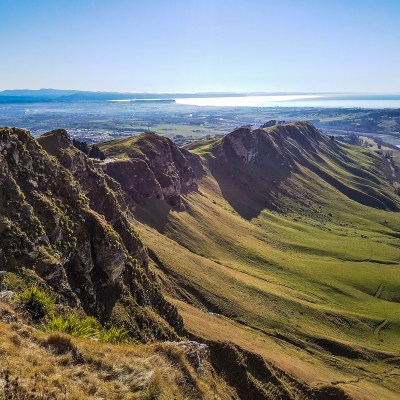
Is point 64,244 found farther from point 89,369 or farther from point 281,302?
point 281,302

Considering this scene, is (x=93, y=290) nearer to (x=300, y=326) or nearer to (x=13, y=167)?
(x=13, y=167)

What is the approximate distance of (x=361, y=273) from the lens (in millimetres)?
183125

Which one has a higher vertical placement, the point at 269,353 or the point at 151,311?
the point at 151,311

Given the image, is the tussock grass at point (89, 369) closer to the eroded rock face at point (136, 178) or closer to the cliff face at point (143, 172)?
the eroded rock face at point (136, 178)

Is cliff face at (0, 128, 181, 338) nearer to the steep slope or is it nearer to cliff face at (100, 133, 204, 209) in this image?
the steep slope

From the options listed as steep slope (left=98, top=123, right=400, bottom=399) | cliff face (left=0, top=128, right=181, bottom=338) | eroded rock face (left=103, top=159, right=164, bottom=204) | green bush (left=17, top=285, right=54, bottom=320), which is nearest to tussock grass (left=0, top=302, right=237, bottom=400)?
green bush (left=17, top=285, right=54, bottom=320)

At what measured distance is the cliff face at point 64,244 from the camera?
5744 centimetres

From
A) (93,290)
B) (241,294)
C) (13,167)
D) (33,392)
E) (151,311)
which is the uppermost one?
(13,167)

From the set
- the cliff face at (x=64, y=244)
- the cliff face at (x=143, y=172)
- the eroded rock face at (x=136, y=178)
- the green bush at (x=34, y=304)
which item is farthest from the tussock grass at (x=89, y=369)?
the cliff face at (x=143, y=172)

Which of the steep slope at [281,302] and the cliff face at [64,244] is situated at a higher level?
the cliff face at [64,244]

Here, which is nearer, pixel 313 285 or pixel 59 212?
pixel 59 212

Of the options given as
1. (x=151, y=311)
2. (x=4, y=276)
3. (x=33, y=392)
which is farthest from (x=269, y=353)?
(x=33, y=392)

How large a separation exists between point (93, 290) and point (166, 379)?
43342 millimetres

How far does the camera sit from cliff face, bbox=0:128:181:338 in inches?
2261
